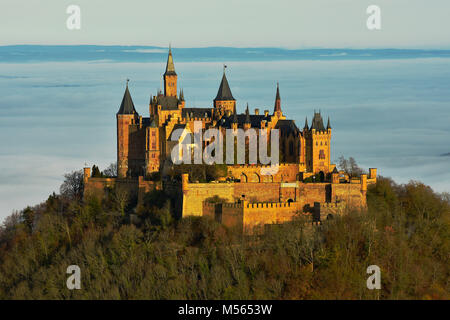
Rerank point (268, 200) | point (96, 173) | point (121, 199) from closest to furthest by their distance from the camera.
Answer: point (268, 200) < point (121, 199) < point (96, 173)

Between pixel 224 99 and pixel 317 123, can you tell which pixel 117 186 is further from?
pixel 317 123

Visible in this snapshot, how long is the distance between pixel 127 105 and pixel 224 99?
762cm

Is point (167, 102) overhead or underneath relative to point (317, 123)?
overhead

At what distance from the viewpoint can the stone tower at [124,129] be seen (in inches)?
3969

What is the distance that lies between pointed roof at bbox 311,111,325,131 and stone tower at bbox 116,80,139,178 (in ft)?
37.2

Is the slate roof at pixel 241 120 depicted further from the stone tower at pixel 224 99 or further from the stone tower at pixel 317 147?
the stone tower at pixel 317 147

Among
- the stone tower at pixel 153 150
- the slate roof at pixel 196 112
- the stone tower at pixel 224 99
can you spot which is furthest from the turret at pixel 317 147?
the stone tower at pixel 153 150

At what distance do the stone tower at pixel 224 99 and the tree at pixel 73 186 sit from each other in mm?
10124

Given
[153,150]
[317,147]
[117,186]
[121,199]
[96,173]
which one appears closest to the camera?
[121,199]

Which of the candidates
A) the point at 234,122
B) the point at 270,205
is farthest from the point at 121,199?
the point at 270,205

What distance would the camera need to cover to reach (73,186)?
102438mm

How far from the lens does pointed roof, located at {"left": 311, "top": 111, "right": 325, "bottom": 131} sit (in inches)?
3927
